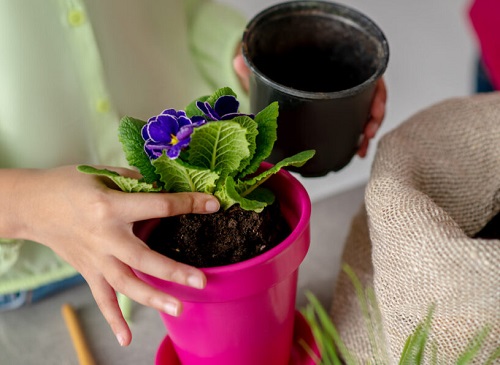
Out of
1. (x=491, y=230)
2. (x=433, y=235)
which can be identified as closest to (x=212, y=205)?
(x=433, y=235)

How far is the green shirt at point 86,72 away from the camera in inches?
24.3

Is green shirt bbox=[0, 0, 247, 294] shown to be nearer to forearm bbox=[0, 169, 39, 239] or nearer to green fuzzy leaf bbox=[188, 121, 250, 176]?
forearm bbox=[0, 169, 39, 239]

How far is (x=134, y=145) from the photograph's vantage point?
44 cm

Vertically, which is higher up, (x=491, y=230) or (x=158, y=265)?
(x=158, y=265)

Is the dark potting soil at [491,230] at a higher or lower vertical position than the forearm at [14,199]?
lower

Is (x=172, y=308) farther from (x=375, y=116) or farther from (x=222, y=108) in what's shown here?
(x=375, y=116)

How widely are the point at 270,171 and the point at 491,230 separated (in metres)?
0.25

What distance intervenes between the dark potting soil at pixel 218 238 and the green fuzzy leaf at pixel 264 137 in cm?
3

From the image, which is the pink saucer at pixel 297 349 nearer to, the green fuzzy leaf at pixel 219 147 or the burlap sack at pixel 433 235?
the burlap sack at pixel 433 235

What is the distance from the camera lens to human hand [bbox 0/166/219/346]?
425 mm

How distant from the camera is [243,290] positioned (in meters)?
0.44

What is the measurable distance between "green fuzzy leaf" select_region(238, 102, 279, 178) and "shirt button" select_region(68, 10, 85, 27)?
258 mm

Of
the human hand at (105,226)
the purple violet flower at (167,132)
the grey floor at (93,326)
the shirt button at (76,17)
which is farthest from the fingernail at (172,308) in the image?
the shirt button at (76,17)

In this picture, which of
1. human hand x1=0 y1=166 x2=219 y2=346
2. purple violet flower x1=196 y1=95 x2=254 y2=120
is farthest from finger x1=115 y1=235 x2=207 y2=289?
purple violet flower x1=196 y1=95 x2=254 y2=120
